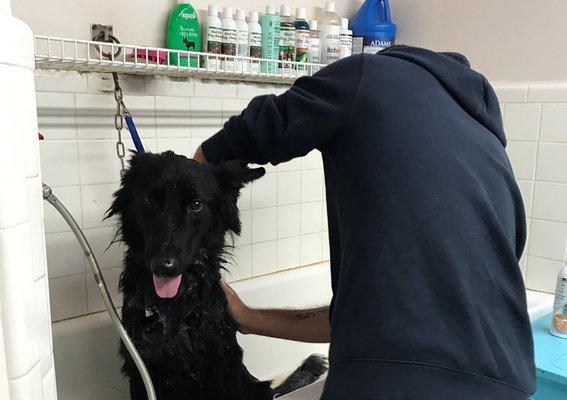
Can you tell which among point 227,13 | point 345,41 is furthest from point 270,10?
point 345,41

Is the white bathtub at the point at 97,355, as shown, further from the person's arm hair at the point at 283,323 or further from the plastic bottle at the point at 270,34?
the plastic bottle at the point at 270,34

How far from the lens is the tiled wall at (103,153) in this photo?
1355 mm

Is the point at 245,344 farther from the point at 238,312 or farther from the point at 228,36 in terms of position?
the point at 228,36

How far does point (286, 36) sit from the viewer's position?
1.68 meters

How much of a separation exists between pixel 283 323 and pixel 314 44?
102 centimetres

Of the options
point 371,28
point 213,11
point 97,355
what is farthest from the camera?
point 371,28

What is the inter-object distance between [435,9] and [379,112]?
1.41 metres

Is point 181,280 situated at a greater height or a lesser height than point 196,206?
lesser

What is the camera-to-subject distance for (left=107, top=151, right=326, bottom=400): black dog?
1.07 meters

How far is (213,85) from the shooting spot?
1.64 metres

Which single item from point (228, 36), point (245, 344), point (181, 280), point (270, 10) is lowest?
point (245, 344)

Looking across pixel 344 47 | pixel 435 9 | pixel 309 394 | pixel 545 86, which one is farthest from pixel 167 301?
pixel 435 9

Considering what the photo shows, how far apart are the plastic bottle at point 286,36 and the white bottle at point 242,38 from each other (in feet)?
0.48

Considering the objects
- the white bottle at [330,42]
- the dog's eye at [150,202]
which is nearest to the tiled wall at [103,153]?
the white bottle at [330,42]
